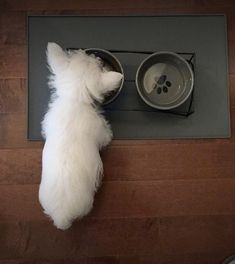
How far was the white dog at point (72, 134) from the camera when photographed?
1.15 meters

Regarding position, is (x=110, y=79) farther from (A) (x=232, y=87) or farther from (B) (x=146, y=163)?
(A) (x=232, y=87)

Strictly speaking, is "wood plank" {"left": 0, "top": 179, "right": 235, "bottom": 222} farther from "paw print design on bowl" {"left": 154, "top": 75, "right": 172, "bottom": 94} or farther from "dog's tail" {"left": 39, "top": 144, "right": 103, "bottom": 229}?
"paw print design on bowl" {"left": 154, "top": 75, "right": 172, "bottom": 94}

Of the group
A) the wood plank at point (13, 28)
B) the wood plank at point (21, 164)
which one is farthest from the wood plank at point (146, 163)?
the wood plank at point (13, 28)

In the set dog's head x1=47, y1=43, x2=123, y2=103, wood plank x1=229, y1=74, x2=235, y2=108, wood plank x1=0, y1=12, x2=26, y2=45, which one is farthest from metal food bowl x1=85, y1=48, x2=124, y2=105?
wood plank x1=229, y1=74, x2=235, y2=108

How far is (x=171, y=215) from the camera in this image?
1304 millimetres

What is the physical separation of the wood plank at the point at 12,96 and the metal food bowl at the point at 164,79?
1.49ft

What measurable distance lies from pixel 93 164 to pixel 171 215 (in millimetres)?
375

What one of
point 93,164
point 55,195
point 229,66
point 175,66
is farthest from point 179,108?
point 55,195

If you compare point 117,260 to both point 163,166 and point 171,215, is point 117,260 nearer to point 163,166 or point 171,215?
point 171,215

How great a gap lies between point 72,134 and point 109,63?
309mm

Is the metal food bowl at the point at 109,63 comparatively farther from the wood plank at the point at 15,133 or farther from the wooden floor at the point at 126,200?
the wood plank at the point at 15,133

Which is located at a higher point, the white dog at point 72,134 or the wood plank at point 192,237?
the white dog at point 72,134

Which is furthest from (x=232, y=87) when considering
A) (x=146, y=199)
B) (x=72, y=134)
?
(x=72, y=134)

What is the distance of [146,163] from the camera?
1.31m
